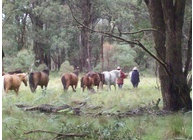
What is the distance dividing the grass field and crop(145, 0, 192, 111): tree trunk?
229 mm

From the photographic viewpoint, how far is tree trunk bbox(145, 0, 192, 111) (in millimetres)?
2025

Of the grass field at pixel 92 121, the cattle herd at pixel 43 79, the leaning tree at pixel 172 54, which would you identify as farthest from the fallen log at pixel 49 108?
the leaning tree at pixel 172 54

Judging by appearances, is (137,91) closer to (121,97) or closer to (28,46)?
(121,97)

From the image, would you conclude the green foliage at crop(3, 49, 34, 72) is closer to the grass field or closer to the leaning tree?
the grass field

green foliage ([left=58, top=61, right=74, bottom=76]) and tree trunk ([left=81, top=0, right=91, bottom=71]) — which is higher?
tree trunk ([left=81, top=0, right=91, bottom=71])

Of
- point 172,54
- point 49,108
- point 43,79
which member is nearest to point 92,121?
point 49,108

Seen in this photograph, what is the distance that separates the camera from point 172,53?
206cm

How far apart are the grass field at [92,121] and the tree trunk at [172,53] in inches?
9.0

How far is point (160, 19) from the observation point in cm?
217

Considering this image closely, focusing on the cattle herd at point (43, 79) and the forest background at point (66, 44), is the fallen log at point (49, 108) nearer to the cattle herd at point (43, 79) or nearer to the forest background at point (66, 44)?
the forest background at point (66, 44)

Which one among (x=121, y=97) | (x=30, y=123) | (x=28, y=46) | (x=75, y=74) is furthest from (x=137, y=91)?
(x=30, y=123)

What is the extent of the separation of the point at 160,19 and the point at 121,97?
56cm

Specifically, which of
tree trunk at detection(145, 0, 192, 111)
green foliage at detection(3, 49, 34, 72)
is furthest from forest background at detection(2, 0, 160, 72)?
tree trunk at detection(145, 0, 192, 111)

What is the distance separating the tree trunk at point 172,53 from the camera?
2.03 metres
